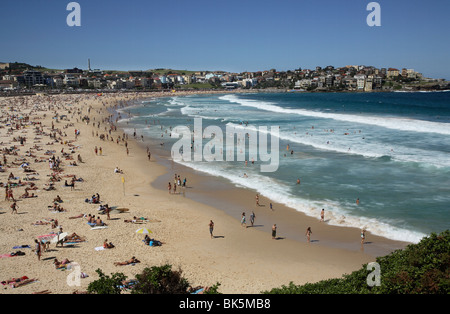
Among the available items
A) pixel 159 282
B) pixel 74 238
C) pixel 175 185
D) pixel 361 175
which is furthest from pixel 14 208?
pixel 361 175

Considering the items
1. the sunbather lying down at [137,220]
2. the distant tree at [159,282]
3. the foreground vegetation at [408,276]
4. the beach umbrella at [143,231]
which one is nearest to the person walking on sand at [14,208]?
the sunbather lying down at [137,220]

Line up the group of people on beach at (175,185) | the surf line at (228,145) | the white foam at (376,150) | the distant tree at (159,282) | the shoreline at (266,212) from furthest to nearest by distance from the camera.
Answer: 1. the surf line at (228,145)
2. the white foam at (376,150)
3. the group of people on beach at (175,185)
4. the shoreline at (266,212)
5. the distant tree at (159,282)

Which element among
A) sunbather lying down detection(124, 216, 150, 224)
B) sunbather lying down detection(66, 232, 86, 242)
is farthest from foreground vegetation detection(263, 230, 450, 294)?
sunbather lying down detection(124, 216, 150, 224)

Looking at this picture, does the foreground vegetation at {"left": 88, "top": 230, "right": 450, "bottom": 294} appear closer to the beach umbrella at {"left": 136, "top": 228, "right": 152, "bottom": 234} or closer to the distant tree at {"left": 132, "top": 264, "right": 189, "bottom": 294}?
the distant tree at {"left": 132, "top": 264, "right": 189, "bottom": 294}

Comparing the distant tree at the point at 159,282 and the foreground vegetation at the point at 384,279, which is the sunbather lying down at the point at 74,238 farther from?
the distant tree at the point at 159,282

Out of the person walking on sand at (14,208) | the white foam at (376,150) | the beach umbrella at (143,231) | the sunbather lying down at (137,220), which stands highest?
the white foam at (376,150)

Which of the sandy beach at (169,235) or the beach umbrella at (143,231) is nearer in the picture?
the sandy beach at (169,235)

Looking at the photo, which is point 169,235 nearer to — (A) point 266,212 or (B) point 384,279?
(A) point 266,212
